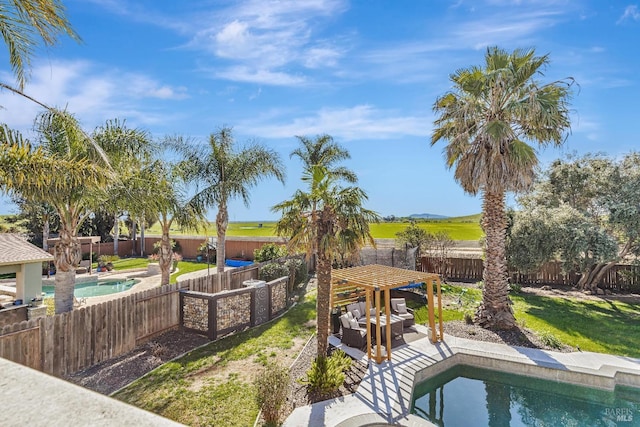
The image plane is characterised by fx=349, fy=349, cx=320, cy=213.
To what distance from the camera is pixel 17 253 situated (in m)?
13.1

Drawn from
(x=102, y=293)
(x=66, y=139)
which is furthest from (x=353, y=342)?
(x=102, y=293)

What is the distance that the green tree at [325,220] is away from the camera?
7.79m

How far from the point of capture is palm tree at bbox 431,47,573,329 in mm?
10781

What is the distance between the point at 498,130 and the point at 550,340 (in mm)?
6452

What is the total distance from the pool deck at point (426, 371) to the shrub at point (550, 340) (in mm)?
526

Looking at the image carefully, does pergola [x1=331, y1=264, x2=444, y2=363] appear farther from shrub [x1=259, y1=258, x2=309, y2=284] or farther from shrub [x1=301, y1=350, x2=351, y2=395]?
shrub [x1=259, y1=258, x2=309, y2=284]

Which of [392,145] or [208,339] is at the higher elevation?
[392,145]

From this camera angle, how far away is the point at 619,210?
15.0m

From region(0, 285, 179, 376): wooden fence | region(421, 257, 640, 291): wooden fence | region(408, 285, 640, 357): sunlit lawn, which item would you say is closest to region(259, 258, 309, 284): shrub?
region(0, 285, 179, 376): wooden fence

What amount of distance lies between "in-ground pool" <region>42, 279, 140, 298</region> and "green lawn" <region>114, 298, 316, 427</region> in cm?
1256

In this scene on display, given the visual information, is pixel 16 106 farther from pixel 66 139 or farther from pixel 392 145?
pixel 392 145

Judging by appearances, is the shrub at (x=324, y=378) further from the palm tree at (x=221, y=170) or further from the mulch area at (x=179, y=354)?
the palm tree at (x=221, y=170)

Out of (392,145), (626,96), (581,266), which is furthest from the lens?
(392,145)

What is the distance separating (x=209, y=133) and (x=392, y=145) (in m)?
10.6
